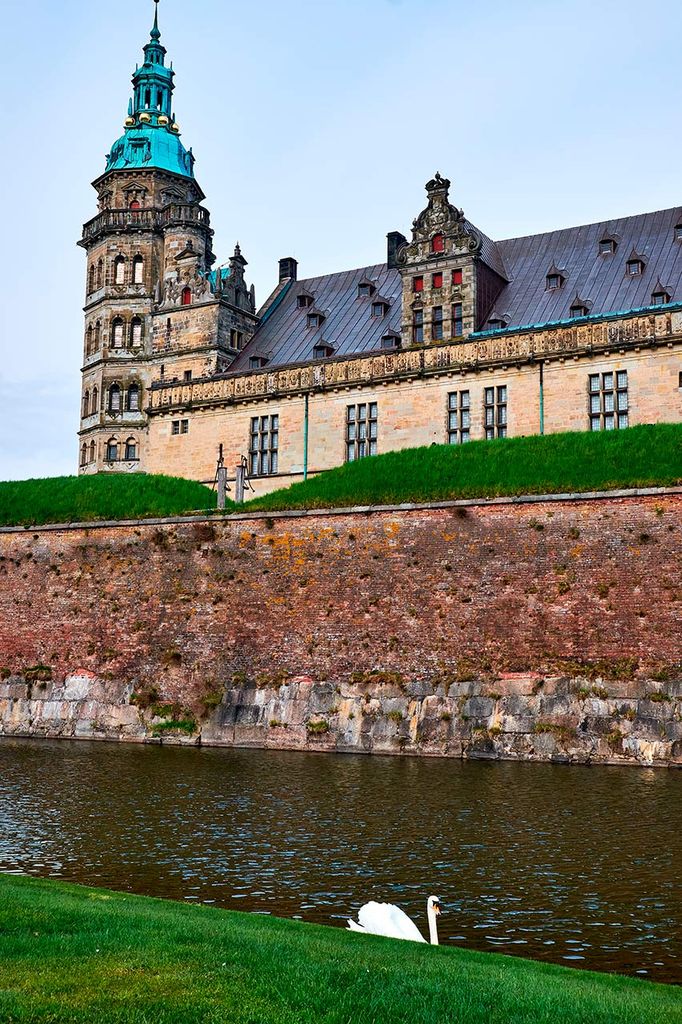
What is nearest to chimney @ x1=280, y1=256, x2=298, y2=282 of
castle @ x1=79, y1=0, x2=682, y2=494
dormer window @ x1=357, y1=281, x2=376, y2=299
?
castle @ x1=79, y1=0, x2=682, y2=494

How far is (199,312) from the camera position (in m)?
48.3

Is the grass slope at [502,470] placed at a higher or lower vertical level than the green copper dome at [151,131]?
lower

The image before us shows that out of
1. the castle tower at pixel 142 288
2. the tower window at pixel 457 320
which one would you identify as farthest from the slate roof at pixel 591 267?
the castle tower at pixel 142 288

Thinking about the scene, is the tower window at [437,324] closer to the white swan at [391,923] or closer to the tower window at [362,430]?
the tower window at [362,430]

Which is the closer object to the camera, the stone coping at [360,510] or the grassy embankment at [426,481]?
the stone coping at [360,510]

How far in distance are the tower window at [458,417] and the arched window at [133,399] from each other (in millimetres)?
20140

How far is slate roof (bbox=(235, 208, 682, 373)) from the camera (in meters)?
39.2

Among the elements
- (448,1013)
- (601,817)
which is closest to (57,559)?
(601,817)

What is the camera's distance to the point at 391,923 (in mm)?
8930

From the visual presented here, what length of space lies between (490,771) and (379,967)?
14.5 metres

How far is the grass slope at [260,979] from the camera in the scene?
6.21 metres

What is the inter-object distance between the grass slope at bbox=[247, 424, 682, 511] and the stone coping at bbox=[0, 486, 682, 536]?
255 millimetres

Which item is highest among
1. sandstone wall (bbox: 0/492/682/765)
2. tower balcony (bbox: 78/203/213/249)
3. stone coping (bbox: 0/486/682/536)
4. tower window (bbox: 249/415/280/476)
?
tower balcony (bbox: 78/203/213/249)

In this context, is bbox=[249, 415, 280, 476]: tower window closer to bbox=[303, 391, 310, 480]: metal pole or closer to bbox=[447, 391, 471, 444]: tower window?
bbox=[303, 391, 310, 480]: metal pole
